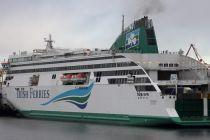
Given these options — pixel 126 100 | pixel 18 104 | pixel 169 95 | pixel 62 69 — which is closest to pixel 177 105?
pixel 169 95

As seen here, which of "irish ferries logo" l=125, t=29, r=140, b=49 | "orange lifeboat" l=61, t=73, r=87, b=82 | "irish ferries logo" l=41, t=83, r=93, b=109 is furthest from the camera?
"orange lifeboat" l=61, t=73, r=87, b=82

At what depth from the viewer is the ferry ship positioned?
4088 centimetres

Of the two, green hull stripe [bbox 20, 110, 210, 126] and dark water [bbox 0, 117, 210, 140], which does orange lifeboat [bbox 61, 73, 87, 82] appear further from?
dark water [bbox 0, 117, 210, 140]

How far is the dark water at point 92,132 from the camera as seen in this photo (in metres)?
35.2

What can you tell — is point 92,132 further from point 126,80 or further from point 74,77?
point 74,77

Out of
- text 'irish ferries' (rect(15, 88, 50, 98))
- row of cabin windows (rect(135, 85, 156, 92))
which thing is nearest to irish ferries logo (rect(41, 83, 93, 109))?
text 'irish ferries' (rect(15, 88, 50, 98))

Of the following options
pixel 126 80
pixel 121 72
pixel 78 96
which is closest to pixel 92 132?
pixel 126 80

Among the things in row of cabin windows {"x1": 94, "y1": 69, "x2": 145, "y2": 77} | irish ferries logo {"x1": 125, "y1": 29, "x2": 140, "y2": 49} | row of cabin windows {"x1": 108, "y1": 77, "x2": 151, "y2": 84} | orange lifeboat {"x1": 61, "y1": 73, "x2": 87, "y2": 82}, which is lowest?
row of cabin windows {"x1": 108, "y1": 77, "x2": 151, "y2": 84}

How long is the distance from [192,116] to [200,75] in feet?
13.6

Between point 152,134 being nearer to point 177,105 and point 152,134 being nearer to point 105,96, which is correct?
point 177,105

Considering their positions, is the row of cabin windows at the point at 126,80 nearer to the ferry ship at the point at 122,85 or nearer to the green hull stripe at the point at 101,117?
the ferry ship at the point at 122,85

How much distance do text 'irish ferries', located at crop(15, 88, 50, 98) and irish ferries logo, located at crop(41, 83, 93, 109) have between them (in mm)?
2203

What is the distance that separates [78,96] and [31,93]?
711cm

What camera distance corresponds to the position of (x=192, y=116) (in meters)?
41.3
